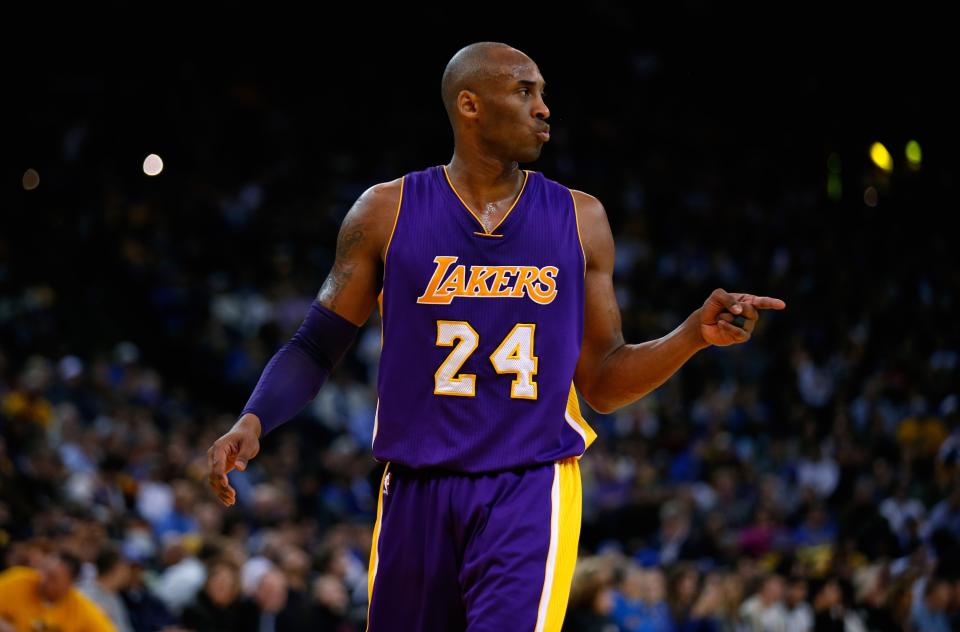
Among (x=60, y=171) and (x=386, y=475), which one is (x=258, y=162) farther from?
(x=386, y=475)

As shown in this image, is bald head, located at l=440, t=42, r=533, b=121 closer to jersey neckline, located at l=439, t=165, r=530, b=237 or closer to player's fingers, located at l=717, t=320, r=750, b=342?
jersey neckline, located at l=439, t=165, r=530, b=237

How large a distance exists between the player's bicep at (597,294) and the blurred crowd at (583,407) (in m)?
4.88

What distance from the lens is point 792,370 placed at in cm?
1752

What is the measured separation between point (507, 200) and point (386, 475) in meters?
1.02

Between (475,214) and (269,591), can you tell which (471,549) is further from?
(269,591)

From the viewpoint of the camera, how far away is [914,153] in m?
19.5

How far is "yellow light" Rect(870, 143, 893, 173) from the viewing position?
20.0 m

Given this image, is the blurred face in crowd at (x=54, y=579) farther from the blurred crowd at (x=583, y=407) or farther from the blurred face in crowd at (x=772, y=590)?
the blurred face in crowd at (x=772, y=590)

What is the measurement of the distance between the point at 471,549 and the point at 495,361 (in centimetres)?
59

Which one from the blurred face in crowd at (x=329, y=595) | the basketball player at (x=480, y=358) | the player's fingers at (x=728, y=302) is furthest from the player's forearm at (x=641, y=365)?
the blurred face in crowd at (x=329, y=595)

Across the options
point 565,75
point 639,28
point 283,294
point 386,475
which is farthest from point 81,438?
point 639,28

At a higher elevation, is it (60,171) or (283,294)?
(60,171)

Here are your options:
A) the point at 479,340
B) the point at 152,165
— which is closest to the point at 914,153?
the point at 152,165

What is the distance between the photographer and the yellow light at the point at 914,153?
19.4 m
